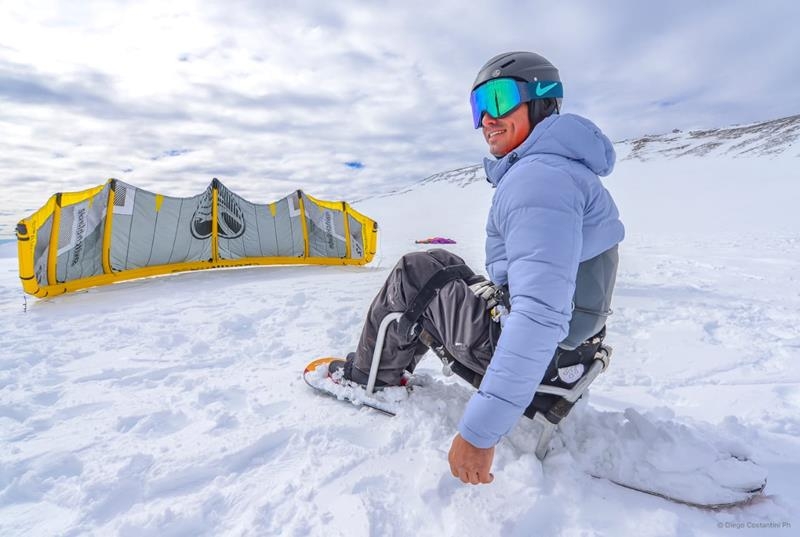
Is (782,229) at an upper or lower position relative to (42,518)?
upper

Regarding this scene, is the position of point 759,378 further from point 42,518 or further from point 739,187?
point 739,187

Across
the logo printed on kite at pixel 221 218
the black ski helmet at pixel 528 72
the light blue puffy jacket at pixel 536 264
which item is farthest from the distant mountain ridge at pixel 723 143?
the light blue puffy jacket at pixel 536 264

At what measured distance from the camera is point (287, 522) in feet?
5.55

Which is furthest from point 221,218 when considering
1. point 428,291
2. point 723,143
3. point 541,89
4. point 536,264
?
point 723,143

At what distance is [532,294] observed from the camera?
4.72 ft

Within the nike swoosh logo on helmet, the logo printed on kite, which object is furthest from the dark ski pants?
the logo printed on kite

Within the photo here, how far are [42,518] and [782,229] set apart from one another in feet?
67.4

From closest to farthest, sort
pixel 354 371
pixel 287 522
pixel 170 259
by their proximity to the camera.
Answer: pixel 287 522 → pixel 354 371 → pixel 170 259

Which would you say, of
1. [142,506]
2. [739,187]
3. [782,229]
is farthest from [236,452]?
[739,187]

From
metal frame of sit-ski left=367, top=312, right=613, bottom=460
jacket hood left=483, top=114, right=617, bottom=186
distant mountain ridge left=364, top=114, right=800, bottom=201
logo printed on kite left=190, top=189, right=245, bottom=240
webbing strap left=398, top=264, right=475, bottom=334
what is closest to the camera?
jacket hood left=483, top=114, right=617, bottom=186

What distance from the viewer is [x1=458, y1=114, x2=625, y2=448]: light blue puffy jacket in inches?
56.5

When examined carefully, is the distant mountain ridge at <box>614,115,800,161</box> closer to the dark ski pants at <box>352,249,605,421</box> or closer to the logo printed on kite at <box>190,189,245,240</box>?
the logo printed on kite at <box>190,189,245,240</box>

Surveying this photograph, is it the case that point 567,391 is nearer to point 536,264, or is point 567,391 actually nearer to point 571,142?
point 536,264

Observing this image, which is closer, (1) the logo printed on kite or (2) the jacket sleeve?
(2) the jacket sleeve
